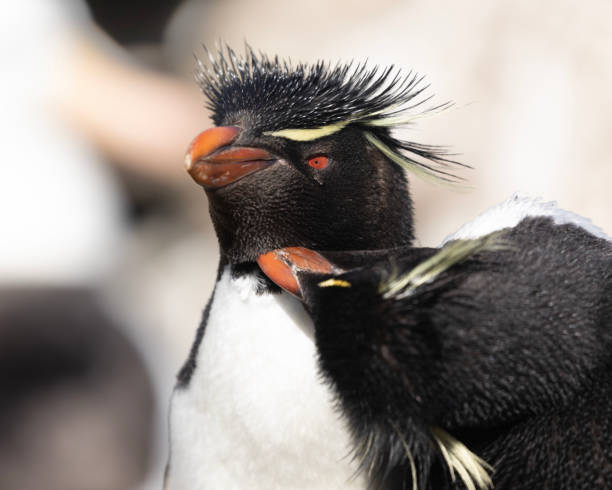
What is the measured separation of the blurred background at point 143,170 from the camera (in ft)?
6.61

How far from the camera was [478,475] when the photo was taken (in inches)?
23.8

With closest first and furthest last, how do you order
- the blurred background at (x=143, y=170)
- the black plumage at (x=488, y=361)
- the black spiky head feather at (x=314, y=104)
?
the black plumage at (x=488, y=361) < the black spiky head feather at (x=314, y=104) < the blurred background at (x=143, y=170)

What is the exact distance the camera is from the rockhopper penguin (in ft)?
1.90

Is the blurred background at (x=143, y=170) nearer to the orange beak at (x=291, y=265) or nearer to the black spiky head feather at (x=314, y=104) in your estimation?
the black spiky head feather at (x=314, y=104)

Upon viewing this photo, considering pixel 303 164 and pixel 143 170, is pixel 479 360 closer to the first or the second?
pixel 303 164

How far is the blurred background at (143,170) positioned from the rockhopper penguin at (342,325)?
1183 millimetres

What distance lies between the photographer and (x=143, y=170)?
249 centimetres

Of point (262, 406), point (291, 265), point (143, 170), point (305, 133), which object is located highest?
point (305, 133)

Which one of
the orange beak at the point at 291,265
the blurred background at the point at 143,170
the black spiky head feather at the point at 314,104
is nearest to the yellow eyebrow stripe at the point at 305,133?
the black spiky head feather at the point at 314,104

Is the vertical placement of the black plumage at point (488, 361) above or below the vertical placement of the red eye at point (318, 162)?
below

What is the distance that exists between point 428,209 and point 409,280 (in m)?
1.74

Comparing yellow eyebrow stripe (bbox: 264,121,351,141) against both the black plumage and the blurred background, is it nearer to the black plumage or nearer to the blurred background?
the black plumage

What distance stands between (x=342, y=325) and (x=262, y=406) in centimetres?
21

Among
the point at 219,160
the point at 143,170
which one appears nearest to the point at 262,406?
the point at 219,160
